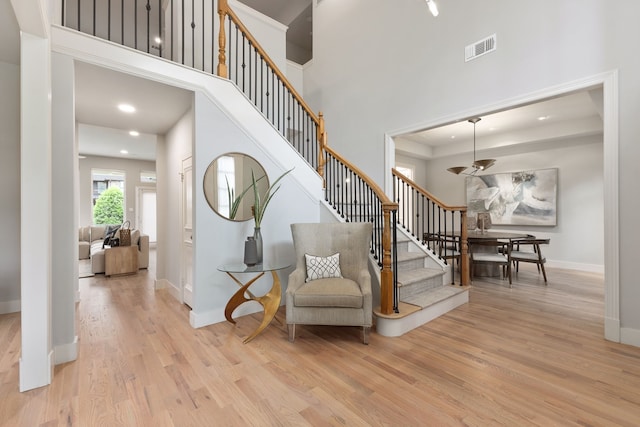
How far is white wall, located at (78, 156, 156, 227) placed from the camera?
25.8 feet

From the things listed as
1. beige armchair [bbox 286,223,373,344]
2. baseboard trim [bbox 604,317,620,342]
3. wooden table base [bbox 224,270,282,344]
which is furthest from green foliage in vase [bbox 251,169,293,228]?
baseboard trim [bbox 604,317,620,342]

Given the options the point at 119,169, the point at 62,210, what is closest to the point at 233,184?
the point at 62,210

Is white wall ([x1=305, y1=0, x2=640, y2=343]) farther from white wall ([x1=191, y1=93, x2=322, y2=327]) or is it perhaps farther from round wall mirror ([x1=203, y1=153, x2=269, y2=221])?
round wall mirror ([x1=203, y1=153, x2=269, y2=221])

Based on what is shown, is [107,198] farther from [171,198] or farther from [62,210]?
[62,210]

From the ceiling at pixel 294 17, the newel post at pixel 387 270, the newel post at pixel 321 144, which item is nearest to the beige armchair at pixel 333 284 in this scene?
the newel post at pixel 387 270

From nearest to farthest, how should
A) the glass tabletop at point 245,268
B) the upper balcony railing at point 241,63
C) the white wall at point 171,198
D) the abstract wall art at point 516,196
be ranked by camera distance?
1. the glass tabletop at point 245,268
2. the upper balcony railing at point 241,63
3. the white wall at point 171,198
4. the abstract wall art at point 516,196

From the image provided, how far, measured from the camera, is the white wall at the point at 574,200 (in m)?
5.47

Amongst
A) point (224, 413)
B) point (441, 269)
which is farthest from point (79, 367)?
point (441, 269)

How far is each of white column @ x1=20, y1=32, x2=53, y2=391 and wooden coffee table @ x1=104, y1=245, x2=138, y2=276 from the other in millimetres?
3632

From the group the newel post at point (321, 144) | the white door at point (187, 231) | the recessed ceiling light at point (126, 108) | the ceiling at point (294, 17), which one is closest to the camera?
the recessed ceiling light at point (126, 108)

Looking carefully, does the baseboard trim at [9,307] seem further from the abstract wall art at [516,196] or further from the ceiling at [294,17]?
the abstract wall art at [516,196]

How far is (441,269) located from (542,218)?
3988mm

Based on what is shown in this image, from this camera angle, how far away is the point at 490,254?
4762 millimetres

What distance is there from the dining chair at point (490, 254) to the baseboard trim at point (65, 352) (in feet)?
16.3
